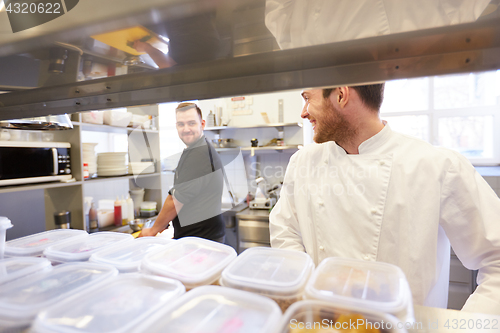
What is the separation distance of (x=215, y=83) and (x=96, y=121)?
221 cm

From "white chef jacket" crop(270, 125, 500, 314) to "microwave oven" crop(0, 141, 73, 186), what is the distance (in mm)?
1701

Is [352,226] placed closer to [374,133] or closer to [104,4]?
[374,133]

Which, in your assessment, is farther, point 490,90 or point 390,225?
point 490,90

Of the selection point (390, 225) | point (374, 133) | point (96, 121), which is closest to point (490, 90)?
point (374, 133)

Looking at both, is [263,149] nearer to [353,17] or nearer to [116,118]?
[116,118]

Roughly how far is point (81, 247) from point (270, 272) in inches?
23.5

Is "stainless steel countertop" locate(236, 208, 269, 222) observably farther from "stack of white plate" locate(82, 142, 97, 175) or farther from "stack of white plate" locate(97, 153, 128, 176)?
"stack of white plate" locate(82, 142, 97, 175)

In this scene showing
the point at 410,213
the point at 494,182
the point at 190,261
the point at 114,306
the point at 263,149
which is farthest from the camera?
the point at 263,149

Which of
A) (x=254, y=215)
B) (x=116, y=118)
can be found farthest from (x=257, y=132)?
(x=116, y=118)

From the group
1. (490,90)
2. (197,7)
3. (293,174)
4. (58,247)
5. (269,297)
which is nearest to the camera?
(197,7)

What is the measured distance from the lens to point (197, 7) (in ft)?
1.43

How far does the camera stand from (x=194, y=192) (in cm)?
236

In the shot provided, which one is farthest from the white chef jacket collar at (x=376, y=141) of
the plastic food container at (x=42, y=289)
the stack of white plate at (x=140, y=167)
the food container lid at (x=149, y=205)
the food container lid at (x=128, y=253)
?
the food container lid at (x=149, y=205)

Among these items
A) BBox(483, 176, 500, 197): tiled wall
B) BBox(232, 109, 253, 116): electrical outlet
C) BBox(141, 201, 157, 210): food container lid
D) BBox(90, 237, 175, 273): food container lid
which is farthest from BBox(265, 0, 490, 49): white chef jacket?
BBox(232, 109, 253, 116): electrical outlet
